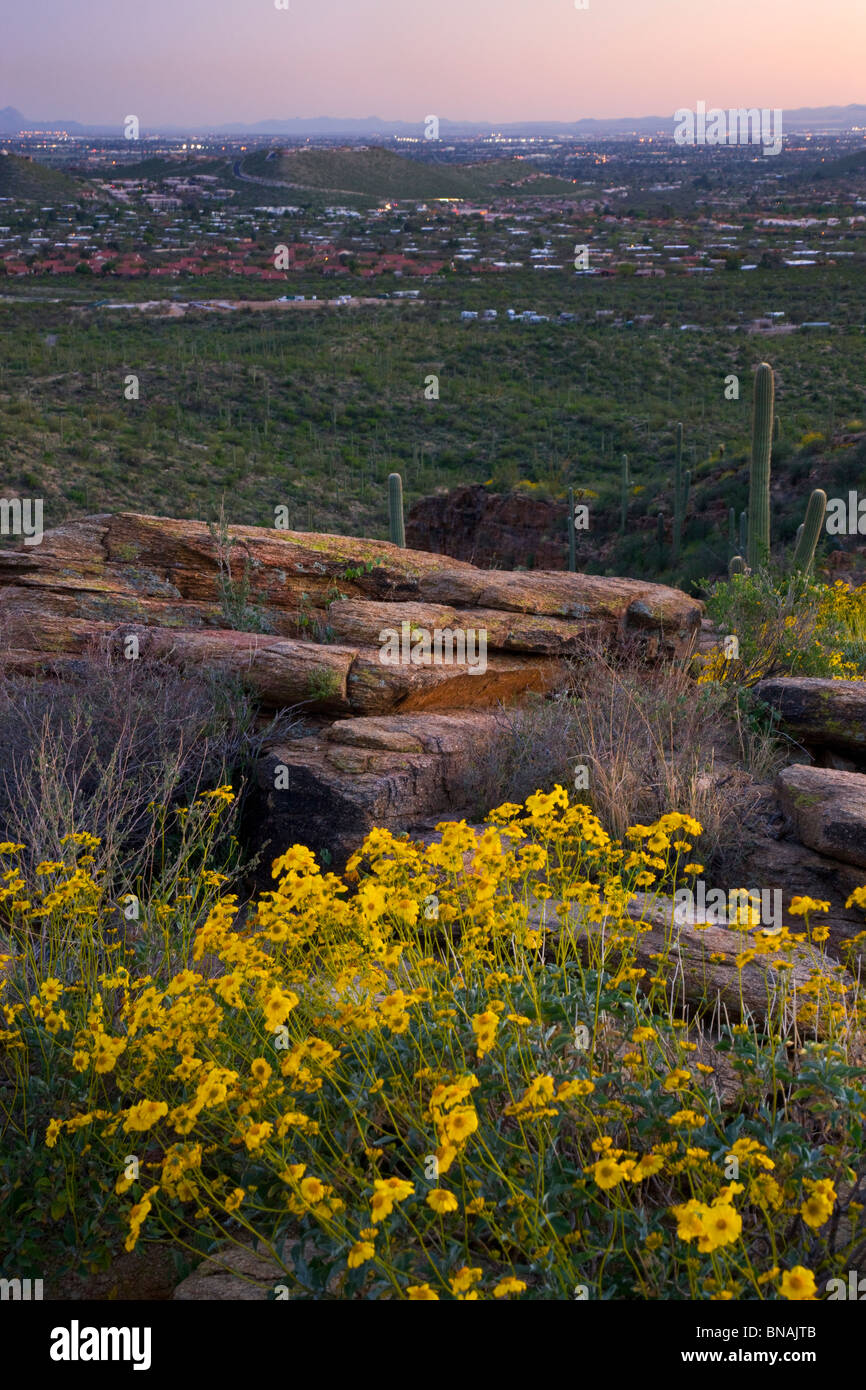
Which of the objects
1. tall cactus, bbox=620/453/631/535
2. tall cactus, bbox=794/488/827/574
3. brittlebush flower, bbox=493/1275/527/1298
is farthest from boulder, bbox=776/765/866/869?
tall cactus, bbox=620/453/631/535

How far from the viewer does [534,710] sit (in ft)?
19.6

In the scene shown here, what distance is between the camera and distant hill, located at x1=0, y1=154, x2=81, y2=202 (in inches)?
2997

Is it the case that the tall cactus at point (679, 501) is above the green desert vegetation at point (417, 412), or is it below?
below

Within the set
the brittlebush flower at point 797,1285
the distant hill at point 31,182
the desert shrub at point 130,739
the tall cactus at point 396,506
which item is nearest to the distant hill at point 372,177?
the distant hill at point 31,182

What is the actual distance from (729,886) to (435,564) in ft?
13.4

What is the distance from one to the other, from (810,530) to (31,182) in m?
83.7

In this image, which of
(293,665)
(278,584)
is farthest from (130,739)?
(278,584)

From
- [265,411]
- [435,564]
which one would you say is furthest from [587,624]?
[265,411]

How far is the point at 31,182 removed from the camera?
77.9 m

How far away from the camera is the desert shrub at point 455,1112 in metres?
2.15

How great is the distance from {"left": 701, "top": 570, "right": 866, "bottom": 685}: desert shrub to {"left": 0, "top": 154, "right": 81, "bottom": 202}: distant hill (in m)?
81.6

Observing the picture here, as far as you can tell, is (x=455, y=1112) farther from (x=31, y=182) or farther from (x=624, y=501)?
(x=31, y=182)

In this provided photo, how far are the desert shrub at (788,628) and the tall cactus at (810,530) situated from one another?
1.47 m

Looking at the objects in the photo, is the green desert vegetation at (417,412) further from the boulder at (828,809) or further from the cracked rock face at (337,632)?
the boulder at (828,809)
